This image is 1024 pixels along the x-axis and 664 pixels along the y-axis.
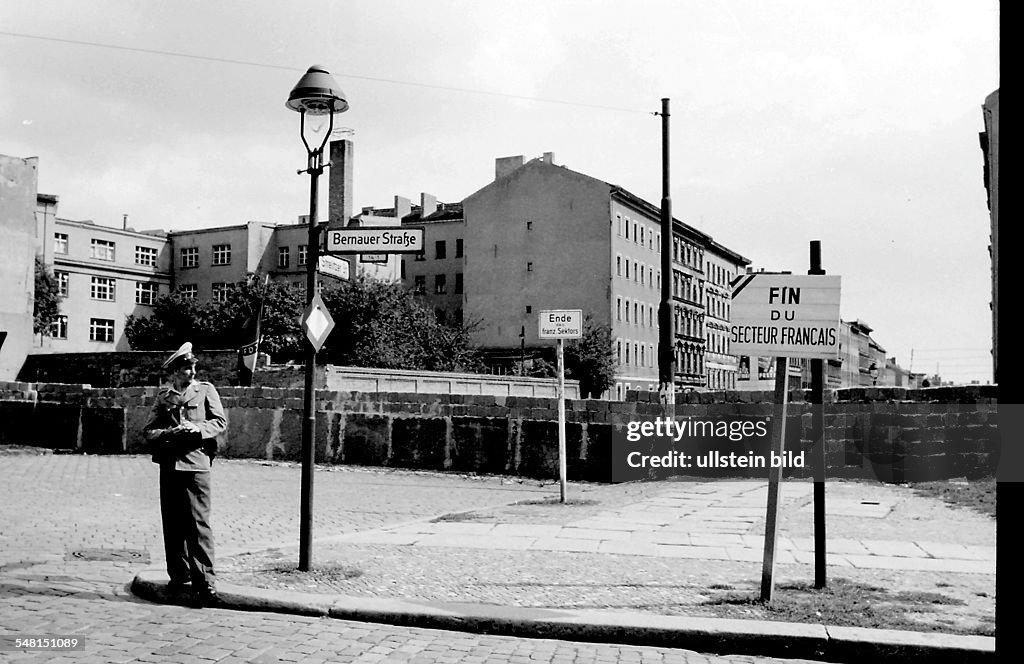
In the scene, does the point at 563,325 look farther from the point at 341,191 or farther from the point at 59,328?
the point at 59,328

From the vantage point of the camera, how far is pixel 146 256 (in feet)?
302

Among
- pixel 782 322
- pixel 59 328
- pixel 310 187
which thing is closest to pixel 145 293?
pixel 59 328

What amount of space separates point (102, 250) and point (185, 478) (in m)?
86.5

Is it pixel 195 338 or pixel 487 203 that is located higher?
pixel 487 203

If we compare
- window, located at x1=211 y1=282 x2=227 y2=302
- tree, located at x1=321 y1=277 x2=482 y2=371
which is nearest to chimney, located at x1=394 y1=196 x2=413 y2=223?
Answer: window, located at x1=211 y1=282 x2=227 y2=302

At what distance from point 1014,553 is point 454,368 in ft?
198

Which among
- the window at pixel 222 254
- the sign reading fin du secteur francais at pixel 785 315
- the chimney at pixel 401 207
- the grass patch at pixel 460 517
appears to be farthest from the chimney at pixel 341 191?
the sign reading fin du secteur francais at pixel 785 315

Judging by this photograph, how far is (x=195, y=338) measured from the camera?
77.2 meters

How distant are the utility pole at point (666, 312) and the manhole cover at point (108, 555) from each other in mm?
12297

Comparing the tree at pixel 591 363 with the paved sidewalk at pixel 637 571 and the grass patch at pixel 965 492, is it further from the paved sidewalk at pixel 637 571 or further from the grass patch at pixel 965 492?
the paved sidewalk at pixel 637 571

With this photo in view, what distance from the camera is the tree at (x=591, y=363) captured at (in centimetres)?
6794

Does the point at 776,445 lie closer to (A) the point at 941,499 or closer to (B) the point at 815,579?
(B) the point at 815,579

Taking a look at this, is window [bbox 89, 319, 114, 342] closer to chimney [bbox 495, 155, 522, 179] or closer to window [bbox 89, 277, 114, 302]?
window [bbox 89, 277, 114, 302]

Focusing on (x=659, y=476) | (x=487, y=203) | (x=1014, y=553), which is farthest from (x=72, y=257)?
(x=1014, y=553)
